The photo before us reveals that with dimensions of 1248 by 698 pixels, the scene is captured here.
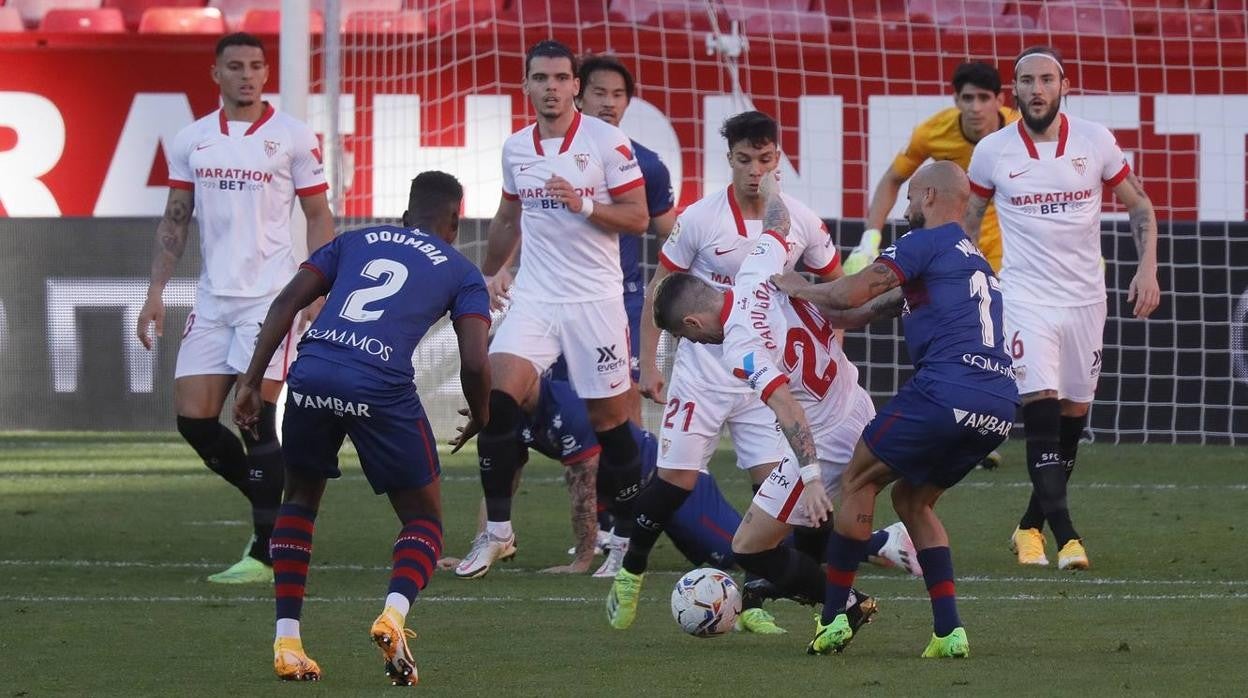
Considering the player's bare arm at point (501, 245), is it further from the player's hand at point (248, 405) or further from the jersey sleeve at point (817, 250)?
the player's hand at point (248, 405)

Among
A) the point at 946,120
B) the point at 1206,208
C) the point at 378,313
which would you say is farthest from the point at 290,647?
the point at 1206,208

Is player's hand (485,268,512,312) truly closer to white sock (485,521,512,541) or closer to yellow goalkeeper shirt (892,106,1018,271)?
white sock (485,521,512,541)

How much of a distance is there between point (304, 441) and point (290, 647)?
590 mm

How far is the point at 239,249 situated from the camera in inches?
317

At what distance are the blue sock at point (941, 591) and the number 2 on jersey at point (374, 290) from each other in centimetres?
179

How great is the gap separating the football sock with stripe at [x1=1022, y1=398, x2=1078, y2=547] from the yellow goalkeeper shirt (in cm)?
209

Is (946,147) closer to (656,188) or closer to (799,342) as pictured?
(656,188)

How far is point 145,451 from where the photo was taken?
13.6m

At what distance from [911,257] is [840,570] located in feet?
3.20

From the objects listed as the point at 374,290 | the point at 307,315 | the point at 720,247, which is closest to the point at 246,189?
the point at 307,315

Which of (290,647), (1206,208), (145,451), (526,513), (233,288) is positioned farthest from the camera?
(1206,208)

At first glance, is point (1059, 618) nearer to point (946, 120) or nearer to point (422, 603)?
point (422, 603)

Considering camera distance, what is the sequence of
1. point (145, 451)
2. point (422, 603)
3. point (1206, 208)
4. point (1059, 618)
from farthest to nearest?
1. point (1206, 208)
2. point (145, 451)
3. point (422, 603)
4. point (1059, 618)

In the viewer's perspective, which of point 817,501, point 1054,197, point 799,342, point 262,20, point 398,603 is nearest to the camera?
point 398,603
